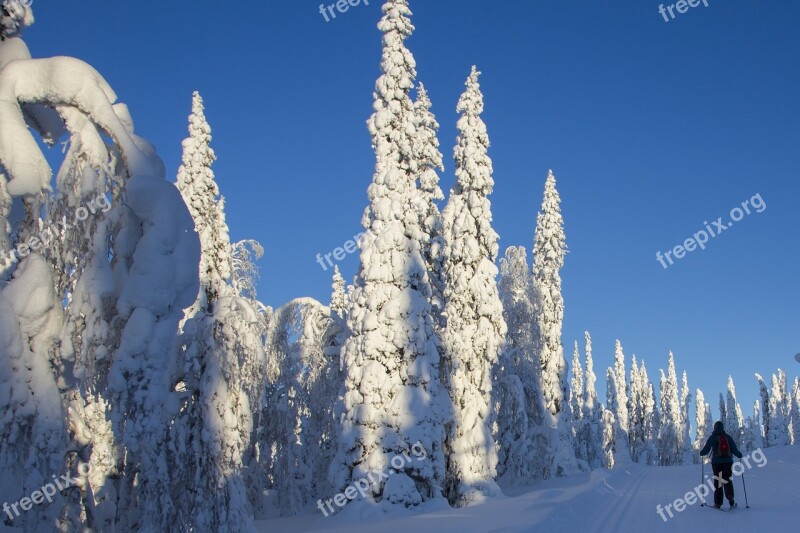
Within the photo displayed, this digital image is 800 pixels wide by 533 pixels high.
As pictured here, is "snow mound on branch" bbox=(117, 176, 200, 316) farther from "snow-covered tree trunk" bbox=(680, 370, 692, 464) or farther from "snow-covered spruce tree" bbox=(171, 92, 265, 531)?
"snow-covered tree trunk" bbox=(680, 370, 692, 464)

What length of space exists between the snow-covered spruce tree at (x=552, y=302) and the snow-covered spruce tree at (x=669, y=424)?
70727 millimetres

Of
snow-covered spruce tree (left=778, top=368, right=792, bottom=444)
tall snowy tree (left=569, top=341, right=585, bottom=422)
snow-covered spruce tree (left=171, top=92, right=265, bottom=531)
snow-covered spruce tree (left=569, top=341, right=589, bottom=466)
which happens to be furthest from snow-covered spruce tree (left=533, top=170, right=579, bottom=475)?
snow-covered spruce tree (left=778, top=368, right=792, bottom=444)

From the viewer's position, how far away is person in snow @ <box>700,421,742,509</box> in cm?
1437

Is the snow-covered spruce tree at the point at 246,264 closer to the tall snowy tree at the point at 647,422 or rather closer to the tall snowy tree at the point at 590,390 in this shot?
the tall snowy tree at the point at 590,390

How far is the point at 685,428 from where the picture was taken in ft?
366

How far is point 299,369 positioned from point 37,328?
835 inches

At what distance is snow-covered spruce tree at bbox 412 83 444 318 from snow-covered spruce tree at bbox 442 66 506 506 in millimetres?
483

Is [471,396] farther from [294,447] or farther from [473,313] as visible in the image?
[294,447]

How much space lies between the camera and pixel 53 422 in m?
5.90

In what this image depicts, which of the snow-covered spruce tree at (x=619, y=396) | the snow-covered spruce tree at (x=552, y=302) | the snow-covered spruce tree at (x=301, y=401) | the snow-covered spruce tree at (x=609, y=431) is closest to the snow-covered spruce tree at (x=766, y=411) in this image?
the snow-covered spruce tree at (x=619, y=396)

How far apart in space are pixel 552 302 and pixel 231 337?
26114 millimetres

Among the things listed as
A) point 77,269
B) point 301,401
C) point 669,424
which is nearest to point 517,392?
point 301,401

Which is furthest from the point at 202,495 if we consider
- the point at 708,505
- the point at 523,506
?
the point at 708,505

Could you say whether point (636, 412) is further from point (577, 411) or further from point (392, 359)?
point (392, 359)
